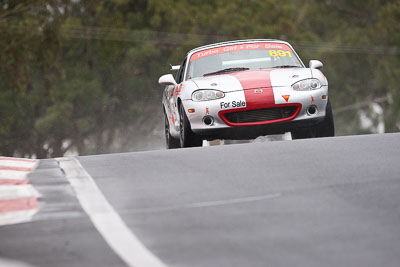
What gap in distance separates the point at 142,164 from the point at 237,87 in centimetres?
304

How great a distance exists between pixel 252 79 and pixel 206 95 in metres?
0.56

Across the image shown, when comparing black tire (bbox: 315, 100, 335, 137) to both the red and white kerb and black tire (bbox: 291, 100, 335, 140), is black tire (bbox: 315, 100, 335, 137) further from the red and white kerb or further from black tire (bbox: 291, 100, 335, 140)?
the red and white kerb

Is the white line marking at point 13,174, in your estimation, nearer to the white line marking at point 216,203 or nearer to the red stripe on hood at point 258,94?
the white line marking at point 216,203

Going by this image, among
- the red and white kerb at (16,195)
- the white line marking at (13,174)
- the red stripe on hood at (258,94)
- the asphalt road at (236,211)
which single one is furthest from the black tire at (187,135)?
the white line marking at (13,174)

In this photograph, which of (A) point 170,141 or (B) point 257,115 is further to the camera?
(A) point 170,141

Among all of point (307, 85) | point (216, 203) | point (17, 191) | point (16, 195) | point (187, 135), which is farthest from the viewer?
point (187, 135)

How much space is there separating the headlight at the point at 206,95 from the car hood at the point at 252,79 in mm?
47

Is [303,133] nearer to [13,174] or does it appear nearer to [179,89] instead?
[179,89]

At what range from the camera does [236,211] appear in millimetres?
5348

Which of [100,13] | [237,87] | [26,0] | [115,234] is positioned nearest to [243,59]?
[237,87]

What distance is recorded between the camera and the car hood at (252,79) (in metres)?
10.6

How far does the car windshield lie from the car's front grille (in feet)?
3.38

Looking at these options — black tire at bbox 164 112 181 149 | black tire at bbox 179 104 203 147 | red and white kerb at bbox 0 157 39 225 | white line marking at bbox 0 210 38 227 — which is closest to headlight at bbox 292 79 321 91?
black tire at bbox 179 104 203 147

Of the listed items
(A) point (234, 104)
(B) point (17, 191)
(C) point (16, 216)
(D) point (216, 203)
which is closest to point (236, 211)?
(D) point (216, 203)
